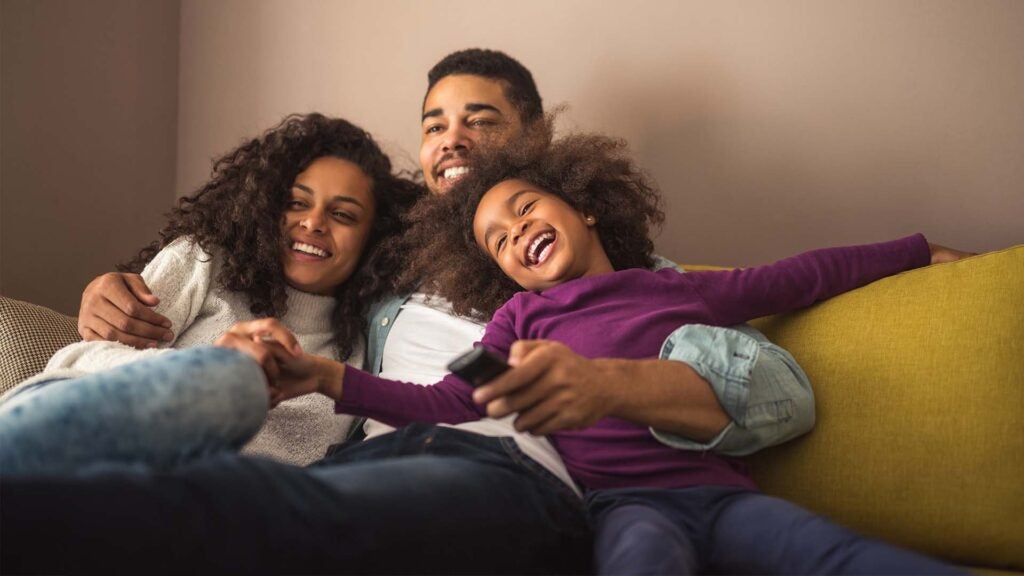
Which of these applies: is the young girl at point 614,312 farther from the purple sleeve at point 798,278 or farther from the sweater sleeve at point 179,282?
the sweater sleeve at point 179,282

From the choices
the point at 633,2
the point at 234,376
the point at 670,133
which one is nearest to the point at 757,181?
the point at 670,133

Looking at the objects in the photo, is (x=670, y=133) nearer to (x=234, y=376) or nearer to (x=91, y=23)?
(x=234, y=376)

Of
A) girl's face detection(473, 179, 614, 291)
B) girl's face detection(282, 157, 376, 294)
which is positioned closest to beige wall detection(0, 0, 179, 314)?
girl's face detection(282, 157, 376, 294)

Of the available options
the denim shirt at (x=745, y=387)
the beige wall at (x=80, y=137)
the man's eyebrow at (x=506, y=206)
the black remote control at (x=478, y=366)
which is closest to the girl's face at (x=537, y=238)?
the man's eyebrow at (x=506, y=206)

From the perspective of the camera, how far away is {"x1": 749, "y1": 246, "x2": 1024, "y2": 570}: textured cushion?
117 cm

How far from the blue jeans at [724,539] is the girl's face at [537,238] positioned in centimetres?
37

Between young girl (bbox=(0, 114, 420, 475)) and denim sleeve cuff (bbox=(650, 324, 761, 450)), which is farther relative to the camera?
young girl (bbox=(0, 114, 420, 475))

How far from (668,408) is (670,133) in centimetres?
105

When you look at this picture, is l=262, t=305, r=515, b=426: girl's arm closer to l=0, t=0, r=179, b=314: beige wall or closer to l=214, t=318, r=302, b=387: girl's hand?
l=214, t=318, r=302, b=387: girl's hand

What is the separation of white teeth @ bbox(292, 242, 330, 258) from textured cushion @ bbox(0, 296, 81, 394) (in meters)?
0.44

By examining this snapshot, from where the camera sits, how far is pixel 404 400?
122cm

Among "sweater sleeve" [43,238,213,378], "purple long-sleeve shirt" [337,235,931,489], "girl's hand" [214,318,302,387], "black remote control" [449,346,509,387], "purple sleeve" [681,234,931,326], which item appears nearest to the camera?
"black remote control" [449,346,509,387]

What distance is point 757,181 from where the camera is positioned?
1913 millimetres

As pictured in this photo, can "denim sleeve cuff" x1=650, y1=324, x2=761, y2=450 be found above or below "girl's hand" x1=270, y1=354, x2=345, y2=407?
above
